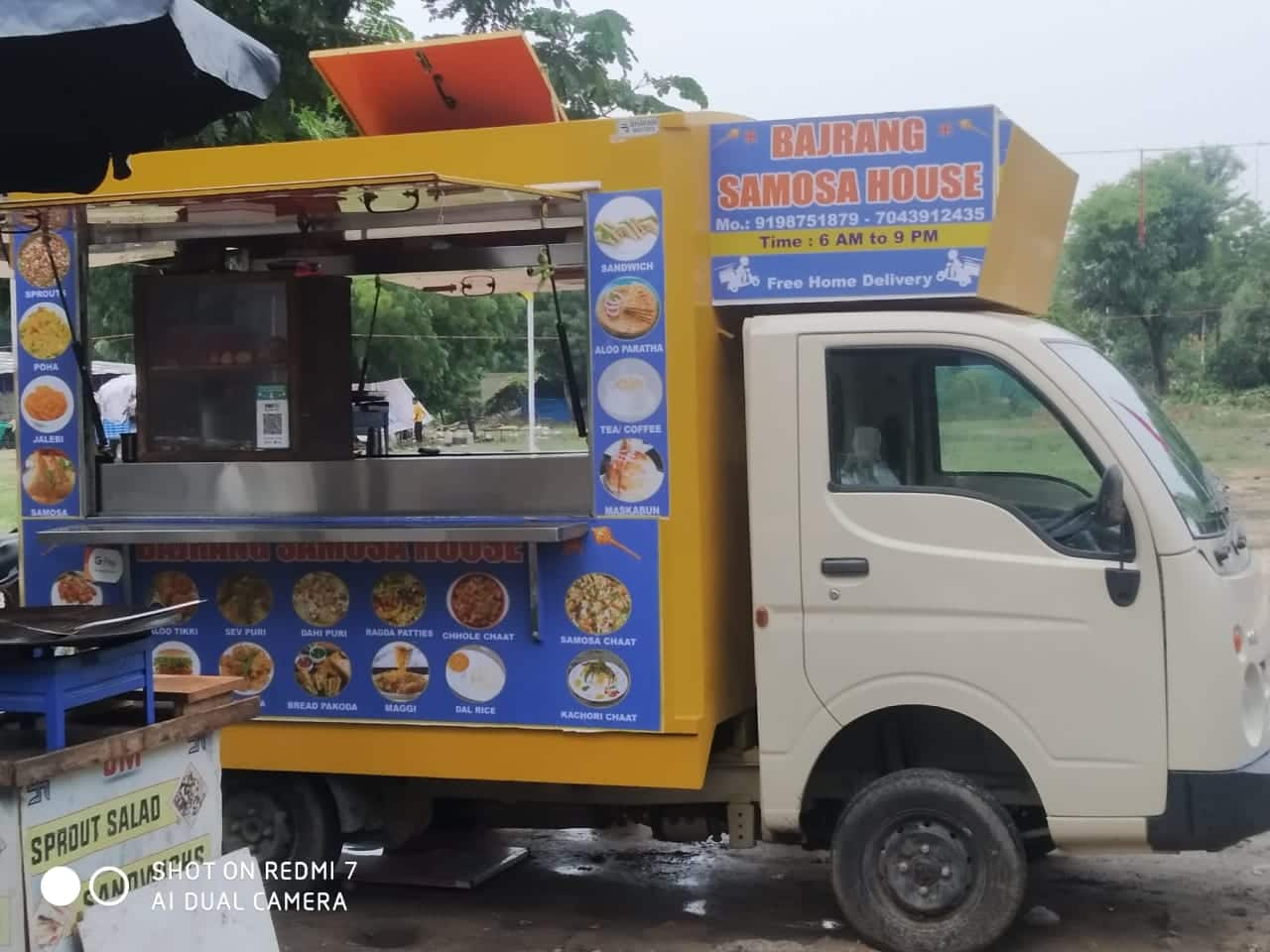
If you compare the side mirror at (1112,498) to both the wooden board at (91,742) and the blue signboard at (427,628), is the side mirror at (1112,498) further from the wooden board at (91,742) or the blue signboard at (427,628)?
the wooden board at (91,742)

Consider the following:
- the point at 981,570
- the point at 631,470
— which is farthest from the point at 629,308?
the point at 981,570

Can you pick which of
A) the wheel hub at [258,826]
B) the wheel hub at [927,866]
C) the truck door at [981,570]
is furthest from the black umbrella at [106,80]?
the wheel hub at [927,866]

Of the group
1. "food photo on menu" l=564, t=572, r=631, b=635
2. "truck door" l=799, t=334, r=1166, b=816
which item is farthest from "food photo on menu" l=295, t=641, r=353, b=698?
"truck door" l=799, t=334, r=1166, b=816

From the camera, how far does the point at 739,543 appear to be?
18.5 ft

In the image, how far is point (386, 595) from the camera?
5.57 metres

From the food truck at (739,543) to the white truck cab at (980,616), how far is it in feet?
0.04

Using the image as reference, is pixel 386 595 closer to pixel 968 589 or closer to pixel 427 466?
pixel 427 466

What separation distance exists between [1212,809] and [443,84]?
3887 millimetres

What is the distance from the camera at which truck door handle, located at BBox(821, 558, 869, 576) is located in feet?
16.7

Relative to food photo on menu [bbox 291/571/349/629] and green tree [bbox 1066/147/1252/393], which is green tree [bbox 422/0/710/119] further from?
green tree [bbox 1066/147/1252/393]

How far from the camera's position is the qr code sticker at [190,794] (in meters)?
3.87

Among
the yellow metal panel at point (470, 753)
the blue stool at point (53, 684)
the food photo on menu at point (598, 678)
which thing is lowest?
the yellow metal panel at point (470, 753)

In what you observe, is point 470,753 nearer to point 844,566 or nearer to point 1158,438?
point 844,566

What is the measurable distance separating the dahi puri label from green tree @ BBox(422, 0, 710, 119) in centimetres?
421
